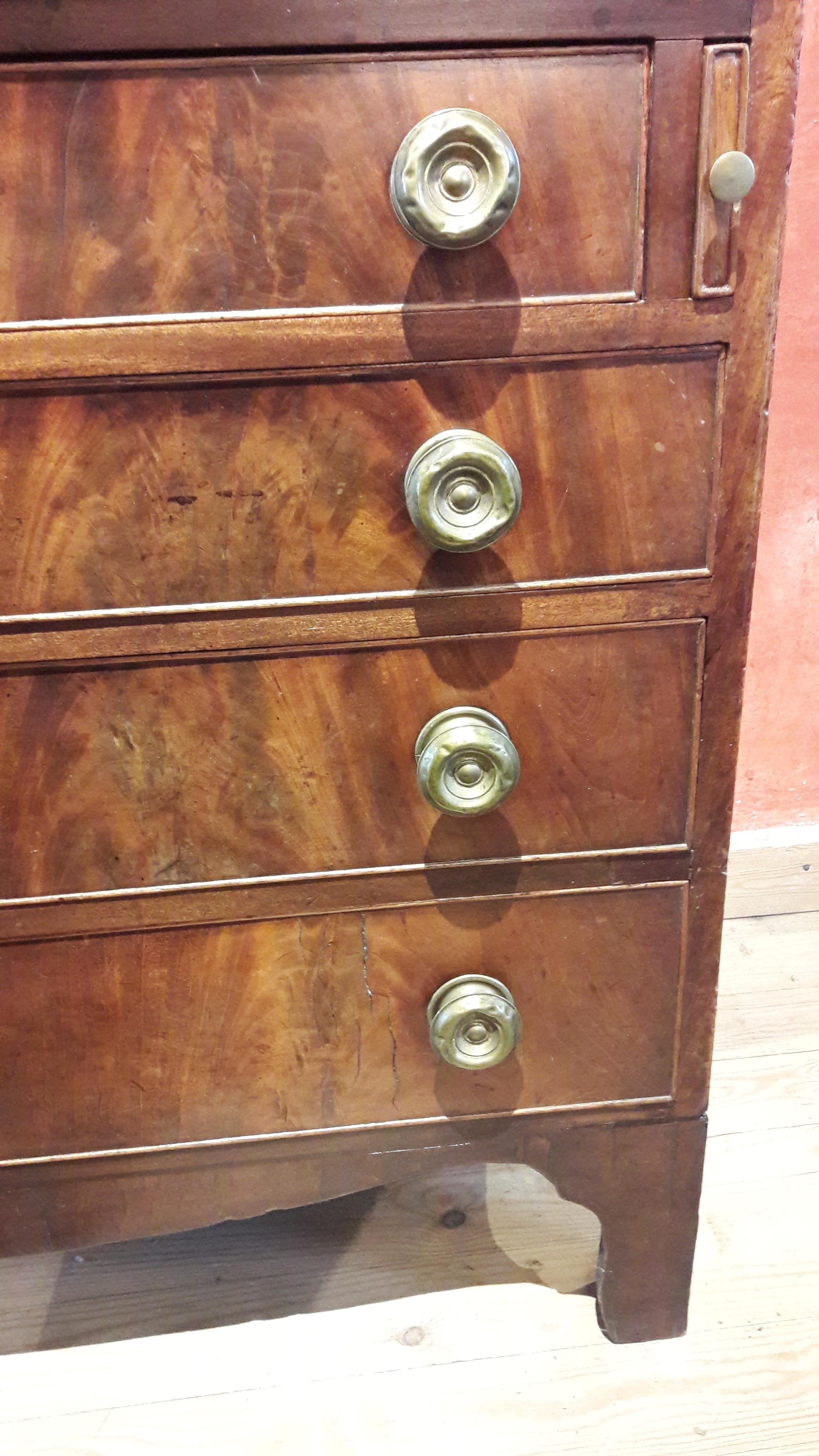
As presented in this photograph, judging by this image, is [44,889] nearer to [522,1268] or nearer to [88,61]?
[88,61]

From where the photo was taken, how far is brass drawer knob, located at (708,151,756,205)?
58 centimetres

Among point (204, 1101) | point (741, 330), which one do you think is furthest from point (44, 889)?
point (741, 330)

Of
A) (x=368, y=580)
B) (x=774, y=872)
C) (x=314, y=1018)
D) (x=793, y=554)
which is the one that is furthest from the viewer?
(x=774, y=872)

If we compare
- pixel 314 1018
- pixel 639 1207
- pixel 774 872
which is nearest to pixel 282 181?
pixel 314 1018

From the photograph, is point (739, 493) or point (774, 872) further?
point (774, 872)

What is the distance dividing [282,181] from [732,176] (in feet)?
0.80

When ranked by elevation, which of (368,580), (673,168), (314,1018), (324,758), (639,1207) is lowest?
(639,1207)

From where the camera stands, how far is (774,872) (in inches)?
59.7

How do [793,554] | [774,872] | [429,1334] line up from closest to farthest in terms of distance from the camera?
[429,1334] → [793,554] → [774,872]

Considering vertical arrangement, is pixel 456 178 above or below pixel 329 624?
above

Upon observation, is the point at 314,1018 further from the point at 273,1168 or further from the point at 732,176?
the point at 732,176

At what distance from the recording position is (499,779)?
0.66m

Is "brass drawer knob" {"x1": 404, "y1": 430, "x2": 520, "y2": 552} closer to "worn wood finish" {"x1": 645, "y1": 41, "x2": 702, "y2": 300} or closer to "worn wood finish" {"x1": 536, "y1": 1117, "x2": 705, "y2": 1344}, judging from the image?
"worn wood finish" {"x1": 645, "y1": 41, "x2": 702, "y2": 300}

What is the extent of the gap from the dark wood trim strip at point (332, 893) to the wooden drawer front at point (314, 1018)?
0.4 inches
